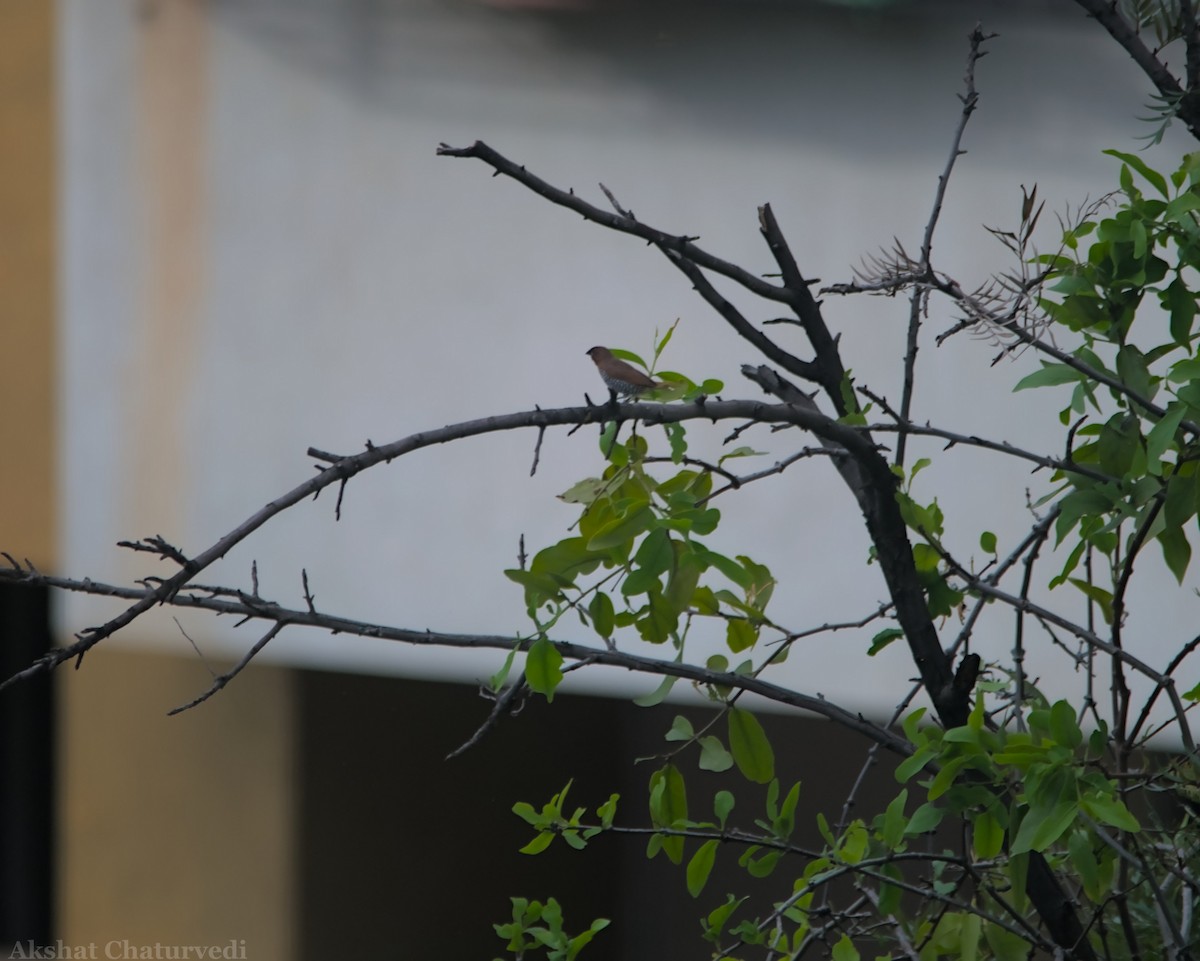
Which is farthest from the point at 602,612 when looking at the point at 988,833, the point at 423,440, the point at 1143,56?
the point at 1143,56

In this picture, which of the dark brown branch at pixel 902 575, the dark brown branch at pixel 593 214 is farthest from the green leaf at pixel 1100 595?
the dark brown branch at pixel 593 214

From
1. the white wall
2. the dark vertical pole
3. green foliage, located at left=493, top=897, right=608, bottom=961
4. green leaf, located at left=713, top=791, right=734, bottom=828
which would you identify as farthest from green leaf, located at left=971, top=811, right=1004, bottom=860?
the dark vertical pole

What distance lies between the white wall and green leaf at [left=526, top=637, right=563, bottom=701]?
1.09m

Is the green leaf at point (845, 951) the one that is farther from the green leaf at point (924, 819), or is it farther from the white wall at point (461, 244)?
the white wall at point (461, 244)

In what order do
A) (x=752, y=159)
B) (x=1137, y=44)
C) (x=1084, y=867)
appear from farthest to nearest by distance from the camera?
(x=752, y=159), (x=1137, y=44), (x=1084, y=867)

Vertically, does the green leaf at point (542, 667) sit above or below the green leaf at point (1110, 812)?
above

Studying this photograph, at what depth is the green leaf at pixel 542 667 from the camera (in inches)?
25.0

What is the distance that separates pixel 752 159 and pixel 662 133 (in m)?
0.14

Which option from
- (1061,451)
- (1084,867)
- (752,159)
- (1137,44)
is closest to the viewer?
(1084,867)

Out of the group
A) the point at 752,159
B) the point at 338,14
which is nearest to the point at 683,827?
the point at 752,159

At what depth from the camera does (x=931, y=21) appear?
1.67 m

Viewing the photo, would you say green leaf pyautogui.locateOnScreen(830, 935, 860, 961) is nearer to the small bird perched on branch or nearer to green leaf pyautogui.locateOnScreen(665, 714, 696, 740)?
green leaf pyautogui.locateOnScreen(665, 714, 696, 740)

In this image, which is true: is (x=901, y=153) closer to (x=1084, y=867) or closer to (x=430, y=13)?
(x=430, y=13)

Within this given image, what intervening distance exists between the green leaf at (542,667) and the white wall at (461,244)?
3.56 ft
